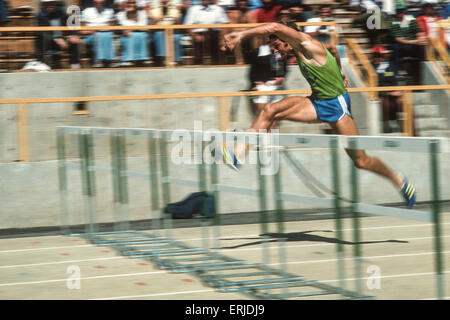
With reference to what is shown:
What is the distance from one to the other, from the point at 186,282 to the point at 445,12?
11.4 metres

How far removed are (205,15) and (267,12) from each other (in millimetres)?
1155

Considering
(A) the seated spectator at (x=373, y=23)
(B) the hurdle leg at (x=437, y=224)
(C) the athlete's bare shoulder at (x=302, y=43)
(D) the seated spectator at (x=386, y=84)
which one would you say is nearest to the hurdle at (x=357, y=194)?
(B) the hurdle leg at (x=437, y=224)

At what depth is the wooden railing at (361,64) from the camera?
14.7 m

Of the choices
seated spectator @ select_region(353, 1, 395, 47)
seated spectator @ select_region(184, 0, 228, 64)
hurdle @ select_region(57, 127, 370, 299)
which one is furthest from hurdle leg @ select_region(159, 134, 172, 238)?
seated spectator @ select_region(353, 1, 395, 47)

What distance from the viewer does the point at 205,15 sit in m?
15.0

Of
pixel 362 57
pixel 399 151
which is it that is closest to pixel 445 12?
pixel 362 57

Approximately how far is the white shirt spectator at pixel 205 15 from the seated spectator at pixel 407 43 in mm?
3162

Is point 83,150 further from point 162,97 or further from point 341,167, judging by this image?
point 341,167

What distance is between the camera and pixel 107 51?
1426cm

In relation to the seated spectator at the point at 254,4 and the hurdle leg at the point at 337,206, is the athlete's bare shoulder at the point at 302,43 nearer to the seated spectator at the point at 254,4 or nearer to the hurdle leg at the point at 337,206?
the hurdle leg at the point at 337,206

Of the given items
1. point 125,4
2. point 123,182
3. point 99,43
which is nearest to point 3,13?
point 99,43

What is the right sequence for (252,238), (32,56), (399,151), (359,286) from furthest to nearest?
(32,56) < (252,238) < (359,286) < (399,151)

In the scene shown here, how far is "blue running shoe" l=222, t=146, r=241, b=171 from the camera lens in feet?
25.2

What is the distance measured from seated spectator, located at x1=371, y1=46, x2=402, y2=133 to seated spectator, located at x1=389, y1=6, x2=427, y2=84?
18 centimetres
